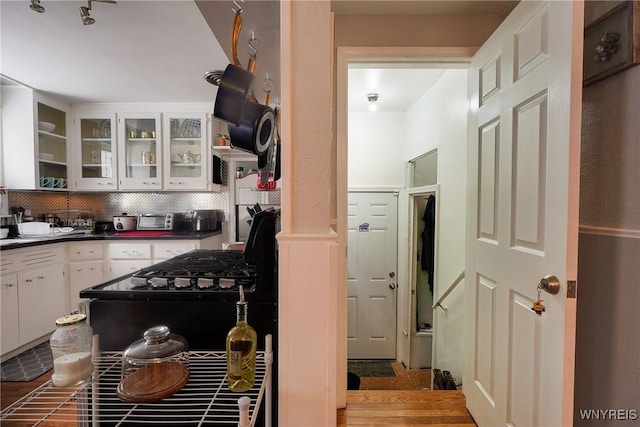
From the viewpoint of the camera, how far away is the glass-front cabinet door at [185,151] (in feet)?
10.5

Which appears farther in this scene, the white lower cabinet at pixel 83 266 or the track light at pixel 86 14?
the white lower cabinet at pixel 83 266

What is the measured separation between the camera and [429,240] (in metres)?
2.82

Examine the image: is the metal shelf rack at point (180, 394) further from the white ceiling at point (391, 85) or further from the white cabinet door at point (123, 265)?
the white cabinet door at point (123, 265)

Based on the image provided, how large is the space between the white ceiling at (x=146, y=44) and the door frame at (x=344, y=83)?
0.67 feet

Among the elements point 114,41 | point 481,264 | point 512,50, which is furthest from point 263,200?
point 512,50

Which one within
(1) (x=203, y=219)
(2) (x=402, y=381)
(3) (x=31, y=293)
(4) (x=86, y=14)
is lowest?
(2) (x=402, y=381)

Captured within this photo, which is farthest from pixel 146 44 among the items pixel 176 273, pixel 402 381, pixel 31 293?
pixel 402 381

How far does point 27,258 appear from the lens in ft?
7.83

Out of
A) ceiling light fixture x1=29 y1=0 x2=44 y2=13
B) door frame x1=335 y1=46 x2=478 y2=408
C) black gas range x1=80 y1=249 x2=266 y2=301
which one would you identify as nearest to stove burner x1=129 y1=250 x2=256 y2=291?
black gas range x1=80 y1=249 x2=266 y2=301

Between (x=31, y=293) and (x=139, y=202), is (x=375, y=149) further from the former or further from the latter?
(x=31, y=293)

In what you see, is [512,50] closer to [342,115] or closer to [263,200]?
[342,115]

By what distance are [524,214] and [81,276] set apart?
142 inches

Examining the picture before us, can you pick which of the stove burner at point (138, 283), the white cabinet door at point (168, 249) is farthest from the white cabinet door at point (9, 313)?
the stove burner at point (138, 283)

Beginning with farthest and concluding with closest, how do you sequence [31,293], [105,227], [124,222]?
[105,227], [124,222], [31,293]
